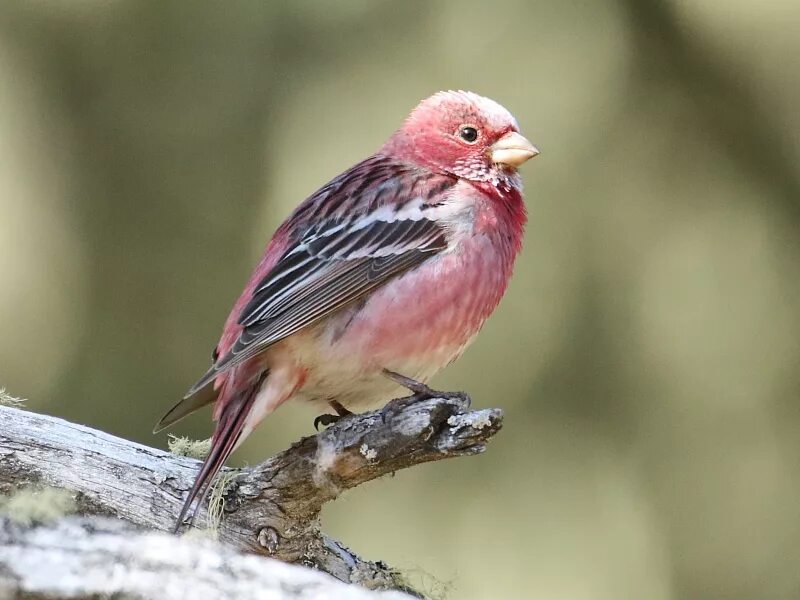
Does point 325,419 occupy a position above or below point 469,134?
below

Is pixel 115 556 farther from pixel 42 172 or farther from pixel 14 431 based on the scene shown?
pixel 42 172

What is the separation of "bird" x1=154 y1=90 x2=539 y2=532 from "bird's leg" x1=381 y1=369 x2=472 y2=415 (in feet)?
0.04

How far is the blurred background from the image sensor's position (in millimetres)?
5480

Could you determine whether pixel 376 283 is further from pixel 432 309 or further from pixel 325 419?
pixel 325 419

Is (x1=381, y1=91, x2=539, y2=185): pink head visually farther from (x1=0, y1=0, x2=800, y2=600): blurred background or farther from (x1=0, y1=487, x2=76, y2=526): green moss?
(x1=0, y1=487, x2=76, y2=526): green moss

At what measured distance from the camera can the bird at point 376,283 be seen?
3.82 meters

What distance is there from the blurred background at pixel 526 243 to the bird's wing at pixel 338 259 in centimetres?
152

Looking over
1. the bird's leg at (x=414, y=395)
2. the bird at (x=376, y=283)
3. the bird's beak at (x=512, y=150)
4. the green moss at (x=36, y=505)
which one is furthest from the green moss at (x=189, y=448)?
the bird's beak at (x=512, y=150)

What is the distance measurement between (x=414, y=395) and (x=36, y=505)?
3.82ft

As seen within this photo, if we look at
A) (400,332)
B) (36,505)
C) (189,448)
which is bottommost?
(36,505)

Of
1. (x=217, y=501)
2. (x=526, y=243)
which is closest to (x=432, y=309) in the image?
(x=217, y=501)

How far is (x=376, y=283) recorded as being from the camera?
13.0ft

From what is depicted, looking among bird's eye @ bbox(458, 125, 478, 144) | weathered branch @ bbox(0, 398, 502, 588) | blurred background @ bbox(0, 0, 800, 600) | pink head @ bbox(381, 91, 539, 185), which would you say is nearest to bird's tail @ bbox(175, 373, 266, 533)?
weathered branch @ bbox(0, 398, 502, 588)

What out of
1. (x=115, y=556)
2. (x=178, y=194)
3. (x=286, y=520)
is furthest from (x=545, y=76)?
(x=115, y=556)
